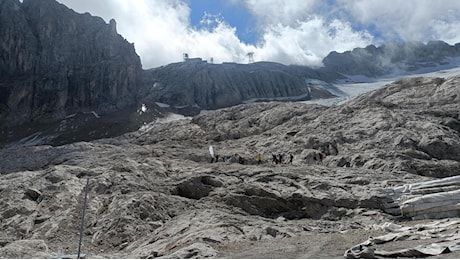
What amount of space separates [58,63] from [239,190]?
346ft

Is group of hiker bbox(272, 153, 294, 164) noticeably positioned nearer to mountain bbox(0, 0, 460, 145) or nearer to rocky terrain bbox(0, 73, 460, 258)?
rocky terrain bbox(0, 73, 460, 258)

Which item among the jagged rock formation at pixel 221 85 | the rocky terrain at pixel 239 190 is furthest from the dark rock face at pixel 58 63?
the rocky terrain at pixel 239 190

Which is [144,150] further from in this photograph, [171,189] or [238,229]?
[238,229]

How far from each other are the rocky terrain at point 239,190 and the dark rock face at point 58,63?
6607 centimetres

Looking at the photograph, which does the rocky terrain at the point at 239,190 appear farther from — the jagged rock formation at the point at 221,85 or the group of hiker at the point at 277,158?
the jagged rock formation at the point at 221,85

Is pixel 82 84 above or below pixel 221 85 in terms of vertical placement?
below

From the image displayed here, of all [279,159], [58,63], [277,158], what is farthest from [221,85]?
[279,159]

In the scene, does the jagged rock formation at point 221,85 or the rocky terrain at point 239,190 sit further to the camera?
the jagged rock formation at point 221,85

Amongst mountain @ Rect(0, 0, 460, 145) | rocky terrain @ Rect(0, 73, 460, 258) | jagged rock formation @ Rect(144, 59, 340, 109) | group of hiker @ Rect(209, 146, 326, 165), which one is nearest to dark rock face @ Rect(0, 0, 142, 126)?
mountain @ Rect(0, 0, 460, 145)

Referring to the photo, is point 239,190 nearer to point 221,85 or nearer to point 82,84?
point 82,84

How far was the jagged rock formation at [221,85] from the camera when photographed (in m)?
128

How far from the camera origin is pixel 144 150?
42.3m

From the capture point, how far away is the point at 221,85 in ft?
441

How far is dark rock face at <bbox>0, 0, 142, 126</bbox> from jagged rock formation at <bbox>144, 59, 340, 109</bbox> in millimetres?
11494
